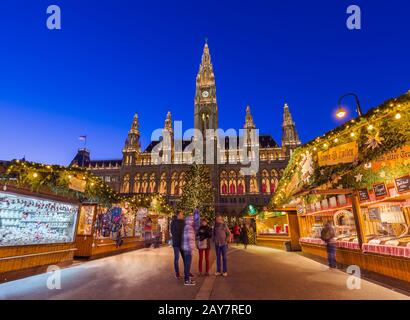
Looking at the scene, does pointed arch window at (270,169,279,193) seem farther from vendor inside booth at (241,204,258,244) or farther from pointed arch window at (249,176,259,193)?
vendor inside booth at (241,204,258,244)

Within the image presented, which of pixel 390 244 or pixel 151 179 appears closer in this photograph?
pixel 390 244

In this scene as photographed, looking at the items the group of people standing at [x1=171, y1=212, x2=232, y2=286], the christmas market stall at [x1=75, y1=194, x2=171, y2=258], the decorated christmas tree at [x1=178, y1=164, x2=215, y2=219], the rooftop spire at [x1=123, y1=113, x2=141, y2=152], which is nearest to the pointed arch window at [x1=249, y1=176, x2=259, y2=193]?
the decorated christmas tree at [x1=178, y1=164, x2=215, y2=219]

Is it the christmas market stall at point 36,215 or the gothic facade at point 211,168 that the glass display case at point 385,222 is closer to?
the christmas market stall at point 36,215

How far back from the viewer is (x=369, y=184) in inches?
301

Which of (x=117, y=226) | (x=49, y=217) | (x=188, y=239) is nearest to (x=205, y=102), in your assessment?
(x=117, y=226)

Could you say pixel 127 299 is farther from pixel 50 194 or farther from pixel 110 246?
pixel 110 246

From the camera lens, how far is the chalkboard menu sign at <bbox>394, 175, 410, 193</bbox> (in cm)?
610

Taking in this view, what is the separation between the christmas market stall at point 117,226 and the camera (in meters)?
11.3

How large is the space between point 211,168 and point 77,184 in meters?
51.4

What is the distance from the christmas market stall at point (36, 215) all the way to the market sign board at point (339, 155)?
10.2 metres

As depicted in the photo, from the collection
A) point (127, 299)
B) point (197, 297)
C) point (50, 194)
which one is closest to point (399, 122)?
point (197, 297)

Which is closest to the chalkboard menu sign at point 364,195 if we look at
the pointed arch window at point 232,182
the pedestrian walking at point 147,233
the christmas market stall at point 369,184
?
the christmas market stall at point 369,184

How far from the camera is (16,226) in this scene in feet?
23.1
